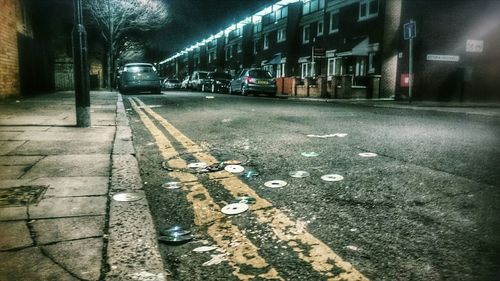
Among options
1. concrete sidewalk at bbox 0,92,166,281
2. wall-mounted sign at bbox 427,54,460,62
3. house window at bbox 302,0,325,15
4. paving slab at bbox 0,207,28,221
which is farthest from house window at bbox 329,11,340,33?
paving slab at bbox 0,207,28,221

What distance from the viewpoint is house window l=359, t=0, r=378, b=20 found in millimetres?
21342

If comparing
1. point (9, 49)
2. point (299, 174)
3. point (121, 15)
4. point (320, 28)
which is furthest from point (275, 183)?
point (121, 15)

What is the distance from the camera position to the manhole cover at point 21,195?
270 cm

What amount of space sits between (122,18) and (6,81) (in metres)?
23.0

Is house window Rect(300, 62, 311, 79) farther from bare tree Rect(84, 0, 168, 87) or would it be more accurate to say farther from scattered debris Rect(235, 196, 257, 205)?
scattered debris Rect(235, 196, 257, 205)

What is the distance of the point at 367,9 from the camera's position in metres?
22.1

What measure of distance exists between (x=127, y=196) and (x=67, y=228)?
683 millimetres

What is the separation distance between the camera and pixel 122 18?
3466 cm

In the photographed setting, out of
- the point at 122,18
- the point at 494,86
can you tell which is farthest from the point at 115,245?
the point at 122,18

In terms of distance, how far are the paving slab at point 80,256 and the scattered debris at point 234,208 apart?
87cm

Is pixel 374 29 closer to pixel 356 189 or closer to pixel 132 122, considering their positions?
pixel 132 122

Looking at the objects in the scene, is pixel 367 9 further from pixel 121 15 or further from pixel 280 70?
pixel 121 15

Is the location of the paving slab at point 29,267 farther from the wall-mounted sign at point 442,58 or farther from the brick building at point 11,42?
the wall-mounted sign at point 442,58

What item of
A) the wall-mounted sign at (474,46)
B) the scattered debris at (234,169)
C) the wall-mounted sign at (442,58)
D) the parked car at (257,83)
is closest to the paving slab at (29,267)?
the scattered debris at (234,169)
